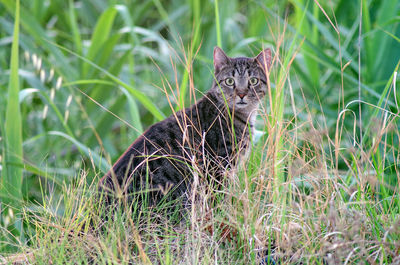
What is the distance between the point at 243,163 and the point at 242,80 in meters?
0.72

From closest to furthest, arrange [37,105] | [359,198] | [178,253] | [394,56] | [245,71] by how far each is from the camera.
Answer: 1. [178,253]
2. [359,198]
3. [245,71]
4. [394,56]
5. [37,105]

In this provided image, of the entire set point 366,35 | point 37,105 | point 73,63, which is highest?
point 366,35

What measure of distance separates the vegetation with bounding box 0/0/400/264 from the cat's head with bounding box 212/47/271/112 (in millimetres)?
103

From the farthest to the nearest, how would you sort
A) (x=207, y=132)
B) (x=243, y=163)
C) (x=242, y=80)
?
(x=242, y=80) < (x=207, y=132) < (x=243, y=163)

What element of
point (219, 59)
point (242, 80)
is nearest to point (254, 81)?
point (242, 80)

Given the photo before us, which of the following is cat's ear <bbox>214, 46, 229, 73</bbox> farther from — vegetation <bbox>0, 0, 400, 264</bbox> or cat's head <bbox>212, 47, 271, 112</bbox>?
vegetation <bbox>0, 0, 400, 264</bbox>

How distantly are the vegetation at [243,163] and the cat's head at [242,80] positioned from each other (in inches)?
4.1

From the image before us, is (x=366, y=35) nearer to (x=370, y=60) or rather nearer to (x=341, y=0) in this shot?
(x=370, y=60)

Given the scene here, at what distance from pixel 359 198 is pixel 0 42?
2.69 m

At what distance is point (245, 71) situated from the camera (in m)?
2.13

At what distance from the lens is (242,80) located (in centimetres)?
213

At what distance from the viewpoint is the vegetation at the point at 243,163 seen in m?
1.30

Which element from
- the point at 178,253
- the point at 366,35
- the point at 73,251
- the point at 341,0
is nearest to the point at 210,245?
the point at 178,253

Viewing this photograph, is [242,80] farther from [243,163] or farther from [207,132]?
[243,163]
